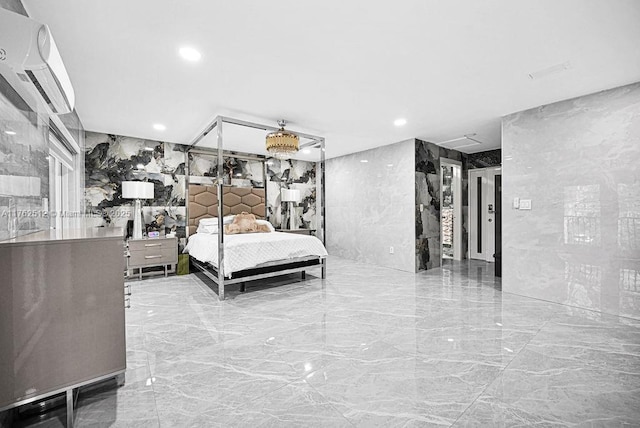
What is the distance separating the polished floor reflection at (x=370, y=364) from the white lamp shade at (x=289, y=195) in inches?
136

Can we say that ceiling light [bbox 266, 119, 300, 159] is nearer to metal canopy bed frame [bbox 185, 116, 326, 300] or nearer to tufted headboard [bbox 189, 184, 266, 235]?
metal canopy bed frame [bbox 185, 116, 326, 300]

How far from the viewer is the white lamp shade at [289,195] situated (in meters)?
6.92

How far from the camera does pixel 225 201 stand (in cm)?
591

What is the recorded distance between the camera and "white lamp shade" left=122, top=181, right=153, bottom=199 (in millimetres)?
4746

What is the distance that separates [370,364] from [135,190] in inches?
178

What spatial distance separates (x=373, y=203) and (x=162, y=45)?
4664 mm

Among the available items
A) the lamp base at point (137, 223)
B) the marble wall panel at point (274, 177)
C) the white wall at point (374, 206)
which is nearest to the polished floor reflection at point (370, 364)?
the lamp base at point (137, 223)

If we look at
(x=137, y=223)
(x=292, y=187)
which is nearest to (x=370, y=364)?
(x=137, y=223)

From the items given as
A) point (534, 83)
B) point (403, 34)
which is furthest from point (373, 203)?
point (403, 34)

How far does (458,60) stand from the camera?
2.50 metres

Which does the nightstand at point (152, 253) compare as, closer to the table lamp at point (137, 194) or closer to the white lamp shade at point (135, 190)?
the table lamp at point (137, 194)

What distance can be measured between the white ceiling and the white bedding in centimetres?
174

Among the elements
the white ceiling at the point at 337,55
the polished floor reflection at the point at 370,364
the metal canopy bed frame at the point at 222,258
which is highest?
the white ceiling at the point at 337,55

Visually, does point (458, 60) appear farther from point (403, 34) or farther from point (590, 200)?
point (590, 200)
